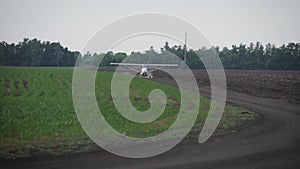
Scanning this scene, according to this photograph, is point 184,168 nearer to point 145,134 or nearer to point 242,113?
point 145,134

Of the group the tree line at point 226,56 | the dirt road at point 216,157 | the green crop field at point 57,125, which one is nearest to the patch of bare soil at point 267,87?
the green crop field at point 57,125

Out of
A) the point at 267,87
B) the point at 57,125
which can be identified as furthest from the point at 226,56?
the point at 57,125

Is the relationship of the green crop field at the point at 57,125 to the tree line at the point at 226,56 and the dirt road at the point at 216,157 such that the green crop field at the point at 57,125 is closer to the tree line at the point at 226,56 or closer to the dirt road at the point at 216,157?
the dirt road at the point at 216,157

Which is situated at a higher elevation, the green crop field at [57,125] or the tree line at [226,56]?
the tree line at [226,56]

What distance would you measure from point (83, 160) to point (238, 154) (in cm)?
362

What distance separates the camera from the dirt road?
6.75 meters

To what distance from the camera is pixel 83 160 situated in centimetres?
705

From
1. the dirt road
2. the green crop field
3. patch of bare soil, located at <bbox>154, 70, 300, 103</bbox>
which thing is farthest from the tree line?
the dirt road

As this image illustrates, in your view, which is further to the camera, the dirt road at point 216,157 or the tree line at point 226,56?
the tree line at point 226,56

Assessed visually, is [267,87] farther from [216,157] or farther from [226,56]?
[226,56]

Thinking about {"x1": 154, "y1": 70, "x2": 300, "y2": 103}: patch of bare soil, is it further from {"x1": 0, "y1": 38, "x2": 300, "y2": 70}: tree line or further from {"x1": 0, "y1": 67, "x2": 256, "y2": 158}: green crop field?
{"x1": 0, "y1": 38, "x2": 300, "y2": 70}: tree line

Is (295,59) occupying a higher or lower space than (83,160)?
higher

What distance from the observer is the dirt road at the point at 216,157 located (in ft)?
22.1

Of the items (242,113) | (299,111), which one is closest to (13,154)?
(242,113)
